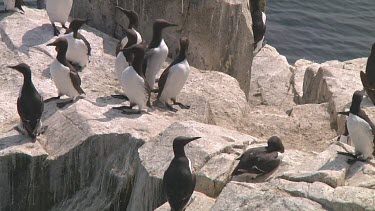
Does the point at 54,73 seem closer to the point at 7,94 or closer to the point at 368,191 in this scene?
the point at 7,94

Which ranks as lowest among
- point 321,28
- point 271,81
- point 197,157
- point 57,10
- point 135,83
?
point 321,28

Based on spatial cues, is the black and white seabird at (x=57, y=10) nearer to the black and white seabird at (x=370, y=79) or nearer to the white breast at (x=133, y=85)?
the white breast at (x=133, y=85)

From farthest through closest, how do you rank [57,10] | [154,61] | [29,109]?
[57,10]
[154,61]
[29,109]

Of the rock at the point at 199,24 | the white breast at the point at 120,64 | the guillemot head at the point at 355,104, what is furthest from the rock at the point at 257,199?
the rock at the point at 199,24

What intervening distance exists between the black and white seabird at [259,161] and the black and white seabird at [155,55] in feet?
8.79

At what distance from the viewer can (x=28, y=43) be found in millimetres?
12578

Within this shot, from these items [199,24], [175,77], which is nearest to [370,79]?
[199,24]

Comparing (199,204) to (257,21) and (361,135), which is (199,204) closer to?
(361,135)

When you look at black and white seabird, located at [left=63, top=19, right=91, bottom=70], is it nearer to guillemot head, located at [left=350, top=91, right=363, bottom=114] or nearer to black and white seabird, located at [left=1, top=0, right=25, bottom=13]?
black and white seabird, located at [left=1, top=0, right=25, bottom=13]

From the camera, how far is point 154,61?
11.8 meters

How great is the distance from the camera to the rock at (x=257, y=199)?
27.0 feet

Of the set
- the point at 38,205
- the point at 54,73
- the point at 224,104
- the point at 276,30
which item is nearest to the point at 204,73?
the point at 224,104

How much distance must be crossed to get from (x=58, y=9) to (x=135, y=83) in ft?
9.01

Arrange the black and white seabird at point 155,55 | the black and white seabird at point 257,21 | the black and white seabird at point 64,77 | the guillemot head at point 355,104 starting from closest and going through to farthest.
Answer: the guillemot head at point 355,104 → the black and white seabird at point 64,77 → the black and white seabird at point 155,55 → the black and white seabird at point 257,21
